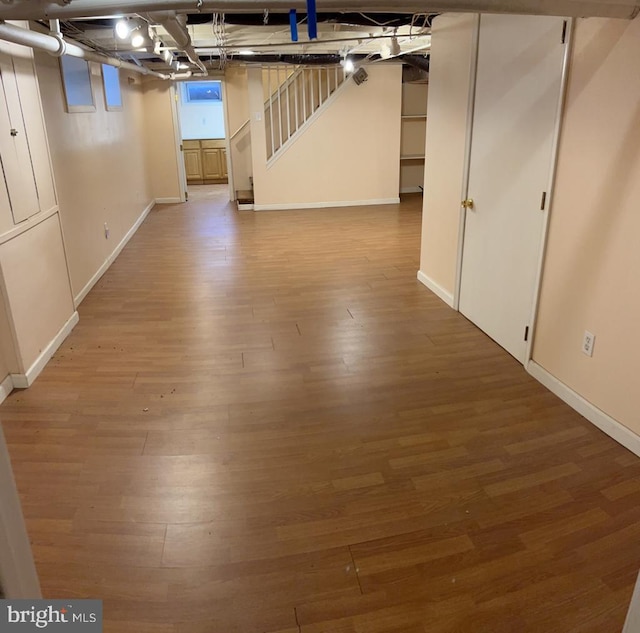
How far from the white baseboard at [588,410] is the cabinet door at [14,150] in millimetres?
3257

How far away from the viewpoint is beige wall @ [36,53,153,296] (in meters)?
4.25

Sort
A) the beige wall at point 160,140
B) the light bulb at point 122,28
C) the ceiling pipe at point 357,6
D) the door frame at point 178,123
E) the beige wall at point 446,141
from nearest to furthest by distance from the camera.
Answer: the ceiling pipe at point 357,6 → the light bulb at point 122,28 → the beige wall at point 446,141 → the door frame at point 178,123 → the beige wall at point 160,140

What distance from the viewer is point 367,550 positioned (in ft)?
6.47

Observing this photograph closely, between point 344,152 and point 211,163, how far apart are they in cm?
418

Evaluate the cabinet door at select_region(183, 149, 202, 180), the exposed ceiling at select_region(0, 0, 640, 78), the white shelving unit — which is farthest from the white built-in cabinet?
the cabinet door at select_region(183, 149, 202, 180)

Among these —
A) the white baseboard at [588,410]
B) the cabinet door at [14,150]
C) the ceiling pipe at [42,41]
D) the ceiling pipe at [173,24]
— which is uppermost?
the ceiling pipe at [173,24]

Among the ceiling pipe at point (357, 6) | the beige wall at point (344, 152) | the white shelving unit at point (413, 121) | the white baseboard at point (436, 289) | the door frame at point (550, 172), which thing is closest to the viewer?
the ceiling pipe at point (357, 6)

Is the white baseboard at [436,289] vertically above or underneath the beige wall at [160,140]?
underneath

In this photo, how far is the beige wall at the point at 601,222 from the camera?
2369 mm

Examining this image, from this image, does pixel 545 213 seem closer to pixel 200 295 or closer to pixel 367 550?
pixel 367 550

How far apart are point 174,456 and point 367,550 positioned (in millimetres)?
1066

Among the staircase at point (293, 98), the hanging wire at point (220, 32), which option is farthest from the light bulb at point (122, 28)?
the staircase at point (293, 98)

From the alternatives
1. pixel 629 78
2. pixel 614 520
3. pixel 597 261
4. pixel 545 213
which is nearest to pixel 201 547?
pixel 614 520

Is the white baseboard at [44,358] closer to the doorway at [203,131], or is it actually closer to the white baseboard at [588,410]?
the white baseboard at [588,410]
